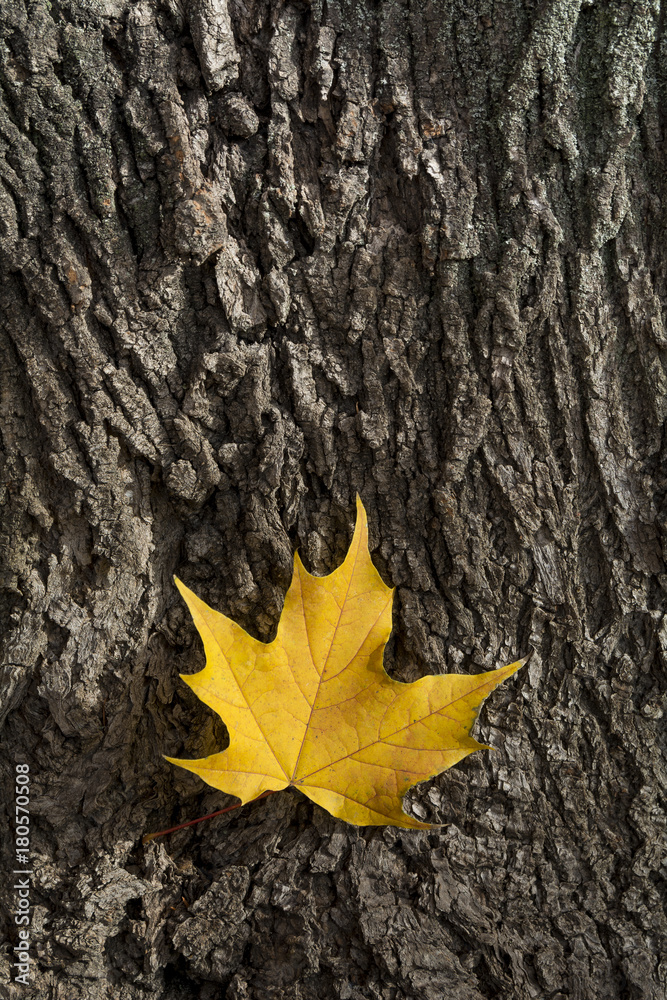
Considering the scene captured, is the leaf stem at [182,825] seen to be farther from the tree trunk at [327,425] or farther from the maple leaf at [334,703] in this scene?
the maple leaf at [334,703]

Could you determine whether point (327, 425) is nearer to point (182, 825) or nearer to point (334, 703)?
point (334, 703)

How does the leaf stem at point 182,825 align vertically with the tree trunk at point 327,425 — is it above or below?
below

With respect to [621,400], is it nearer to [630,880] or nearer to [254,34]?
[630,880]

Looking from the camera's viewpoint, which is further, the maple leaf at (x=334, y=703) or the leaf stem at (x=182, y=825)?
the leaf stem at (x=182, y=825)

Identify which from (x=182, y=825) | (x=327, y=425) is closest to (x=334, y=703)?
(x=182, y=825)

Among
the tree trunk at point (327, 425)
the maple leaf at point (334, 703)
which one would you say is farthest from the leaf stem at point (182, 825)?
the maple leaf at point (334, 703)

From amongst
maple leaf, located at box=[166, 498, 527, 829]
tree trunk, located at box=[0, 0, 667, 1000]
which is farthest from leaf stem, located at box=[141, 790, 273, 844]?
maple leaf, located at box=[166, 498, 527, 829]

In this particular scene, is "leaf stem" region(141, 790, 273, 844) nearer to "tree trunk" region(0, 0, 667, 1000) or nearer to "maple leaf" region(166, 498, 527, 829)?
"tree trunk" region(0, 0, 667, 1000)
